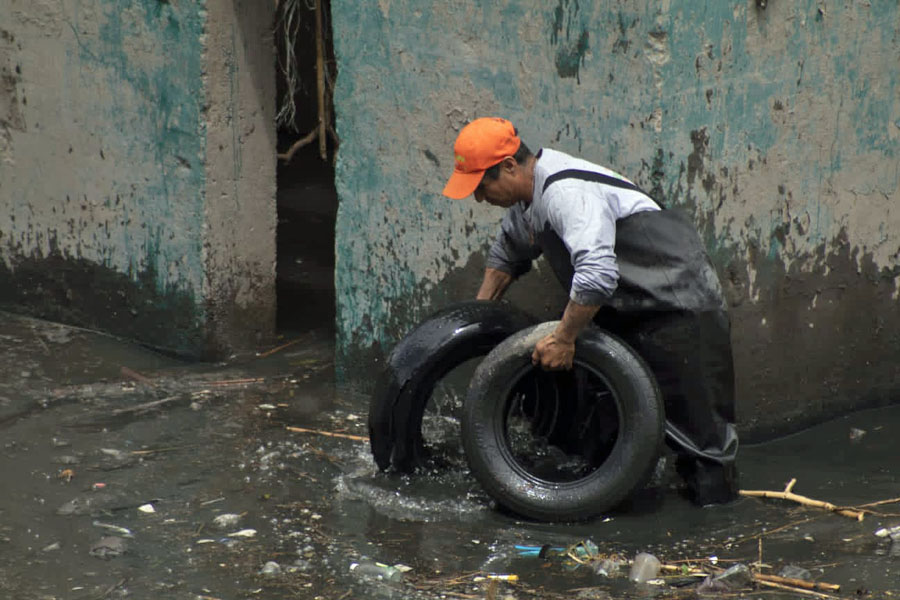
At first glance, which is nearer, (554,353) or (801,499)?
(554,353)

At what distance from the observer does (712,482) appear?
5.07m

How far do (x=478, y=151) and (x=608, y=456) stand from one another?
1412 millimetres

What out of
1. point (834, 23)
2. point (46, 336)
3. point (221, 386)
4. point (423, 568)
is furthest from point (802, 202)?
point (46, 336)

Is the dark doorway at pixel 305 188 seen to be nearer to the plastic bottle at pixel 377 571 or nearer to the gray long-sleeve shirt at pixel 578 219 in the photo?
the gray long-sleeve shirt at pixel 578 219

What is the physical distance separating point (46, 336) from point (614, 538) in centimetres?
405

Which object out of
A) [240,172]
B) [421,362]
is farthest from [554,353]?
[240,172]

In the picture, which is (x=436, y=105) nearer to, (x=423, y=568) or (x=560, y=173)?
(x=560, y=173)

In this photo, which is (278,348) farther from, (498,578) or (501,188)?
(498,578)

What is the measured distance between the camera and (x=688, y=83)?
536 centimetres

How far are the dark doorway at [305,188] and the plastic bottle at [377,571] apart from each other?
3.15 meters

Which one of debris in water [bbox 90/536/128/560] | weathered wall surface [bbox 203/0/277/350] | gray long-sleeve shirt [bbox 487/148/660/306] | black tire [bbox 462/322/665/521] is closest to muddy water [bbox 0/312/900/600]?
debris in water [bbox 90/536/128/560]

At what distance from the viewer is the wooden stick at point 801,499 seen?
4941 mm

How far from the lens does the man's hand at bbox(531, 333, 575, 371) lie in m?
4.79

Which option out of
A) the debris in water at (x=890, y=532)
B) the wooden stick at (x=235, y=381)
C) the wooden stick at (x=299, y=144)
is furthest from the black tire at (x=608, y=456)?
the wooden stick at (x=299, y=144)
